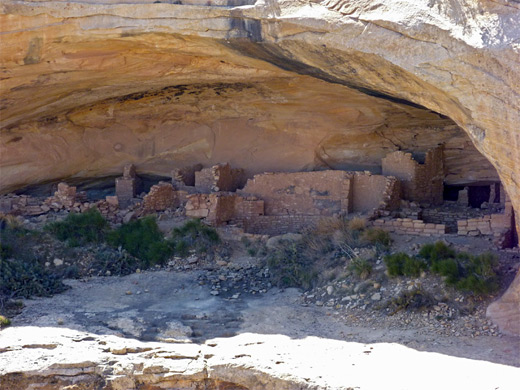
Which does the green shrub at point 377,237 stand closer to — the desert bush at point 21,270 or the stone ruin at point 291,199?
the stone ruin at point 291,199

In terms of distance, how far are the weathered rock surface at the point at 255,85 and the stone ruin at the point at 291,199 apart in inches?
27.8

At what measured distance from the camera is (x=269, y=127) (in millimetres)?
13250

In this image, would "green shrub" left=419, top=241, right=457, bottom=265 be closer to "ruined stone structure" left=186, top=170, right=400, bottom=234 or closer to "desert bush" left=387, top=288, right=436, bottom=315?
"desert bush" left=387, top=288, right=436, bottom=315

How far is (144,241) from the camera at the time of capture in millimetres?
11297

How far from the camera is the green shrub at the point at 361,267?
9110 mm

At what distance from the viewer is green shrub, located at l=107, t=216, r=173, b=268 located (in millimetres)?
10922

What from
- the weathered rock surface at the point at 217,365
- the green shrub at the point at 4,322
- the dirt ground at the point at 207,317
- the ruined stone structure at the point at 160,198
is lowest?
the weathered rock surface at the point at 217,365

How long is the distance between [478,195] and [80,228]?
750 centimetres

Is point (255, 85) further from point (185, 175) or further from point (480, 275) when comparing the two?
point (480, 275)

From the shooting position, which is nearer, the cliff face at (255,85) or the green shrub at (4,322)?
the cliff face at (255,85)

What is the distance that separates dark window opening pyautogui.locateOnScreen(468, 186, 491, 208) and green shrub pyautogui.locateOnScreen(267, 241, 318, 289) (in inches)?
193

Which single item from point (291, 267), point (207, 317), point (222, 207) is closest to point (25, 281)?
point (207, 317)

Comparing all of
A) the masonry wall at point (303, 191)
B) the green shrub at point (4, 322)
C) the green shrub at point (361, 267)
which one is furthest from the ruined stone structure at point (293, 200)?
the green shrub at point (4, 322)

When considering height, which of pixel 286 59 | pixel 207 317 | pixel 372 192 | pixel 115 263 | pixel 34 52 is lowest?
pixel 207 317
